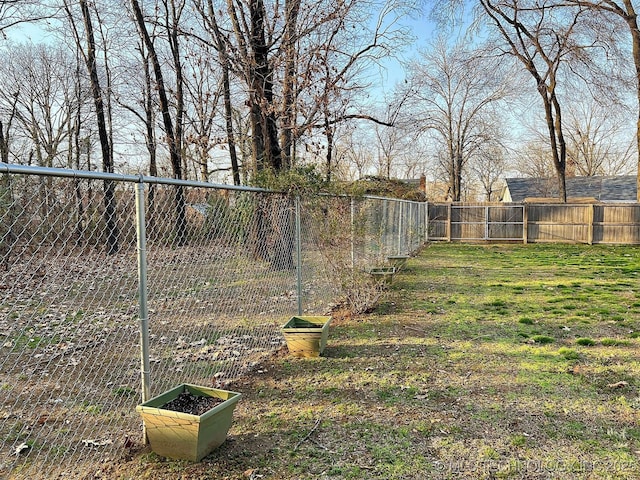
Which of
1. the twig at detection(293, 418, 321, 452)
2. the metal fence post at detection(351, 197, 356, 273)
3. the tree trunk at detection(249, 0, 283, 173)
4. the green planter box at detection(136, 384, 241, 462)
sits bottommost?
the twig at detection(293, 418, 321, 452)

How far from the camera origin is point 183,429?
2500mm

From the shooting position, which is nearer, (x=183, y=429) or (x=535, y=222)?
(x=183, y=429)

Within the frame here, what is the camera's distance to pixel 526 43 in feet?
61.6

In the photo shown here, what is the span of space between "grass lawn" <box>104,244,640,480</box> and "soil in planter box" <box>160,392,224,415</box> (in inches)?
10.6

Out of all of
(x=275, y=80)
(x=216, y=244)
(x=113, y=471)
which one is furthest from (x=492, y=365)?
(x=275, y=80)

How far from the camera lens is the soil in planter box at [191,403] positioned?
2695 mm

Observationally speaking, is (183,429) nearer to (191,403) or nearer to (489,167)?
(191,403)

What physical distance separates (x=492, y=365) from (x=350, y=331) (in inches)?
66.4

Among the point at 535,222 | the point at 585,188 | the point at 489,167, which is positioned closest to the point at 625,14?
the point at 535,222

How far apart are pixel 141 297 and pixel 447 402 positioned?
7.73ft

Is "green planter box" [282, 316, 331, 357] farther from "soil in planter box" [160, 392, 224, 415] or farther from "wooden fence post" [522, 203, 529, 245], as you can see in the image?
"wooden fence post" [522, 203, 529, 245]

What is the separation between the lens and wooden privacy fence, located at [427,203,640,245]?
1717 cm

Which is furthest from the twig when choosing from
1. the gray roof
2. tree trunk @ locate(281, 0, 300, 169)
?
the gray roof

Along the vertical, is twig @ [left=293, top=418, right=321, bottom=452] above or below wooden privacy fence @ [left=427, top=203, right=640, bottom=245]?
below
